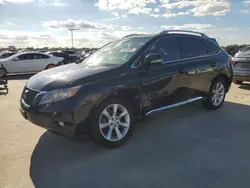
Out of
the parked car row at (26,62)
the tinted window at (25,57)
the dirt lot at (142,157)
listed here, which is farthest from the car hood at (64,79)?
the tinted window at (25,57)

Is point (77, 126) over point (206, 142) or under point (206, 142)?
over

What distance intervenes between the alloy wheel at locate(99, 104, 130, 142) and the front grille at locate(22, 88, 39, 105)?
3.35ft

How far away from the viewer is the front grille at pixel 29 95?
3.64 m

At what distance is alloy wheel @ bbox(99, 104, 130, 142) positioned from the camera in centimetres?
377

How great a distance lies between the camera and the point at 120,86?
381 centimetres

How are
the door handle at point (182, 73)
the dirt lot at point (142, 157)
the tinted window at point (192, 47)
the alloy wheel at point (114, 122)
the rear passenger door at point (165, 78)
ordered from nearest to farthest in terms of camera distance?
the dirt lot at point (142, 157) < the alloy wheel at point (114, 122) < the rear passenger door at point (165, 78) < the door handle at point (182, 73) < the tinted window at point (192, 47)

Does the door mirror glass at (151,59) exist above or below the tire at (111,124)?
above

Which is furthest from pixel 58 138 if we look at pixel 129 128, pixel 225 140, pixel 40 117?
pixel 225 140

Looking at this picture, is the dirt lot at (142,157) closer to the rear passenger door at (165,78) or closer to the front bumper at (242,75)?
the rear passenger door at (165,78)

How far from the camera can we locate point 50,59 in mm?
16547

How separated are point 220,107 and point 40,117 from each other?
4.46m

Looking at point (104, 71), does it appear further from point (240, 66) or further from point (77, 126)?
point (240, 66)

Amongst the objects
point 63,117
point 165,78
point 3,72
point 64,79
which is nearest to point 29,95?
point 64,79

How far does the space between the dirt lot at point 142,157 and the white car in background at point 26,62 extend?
35.0 feet
